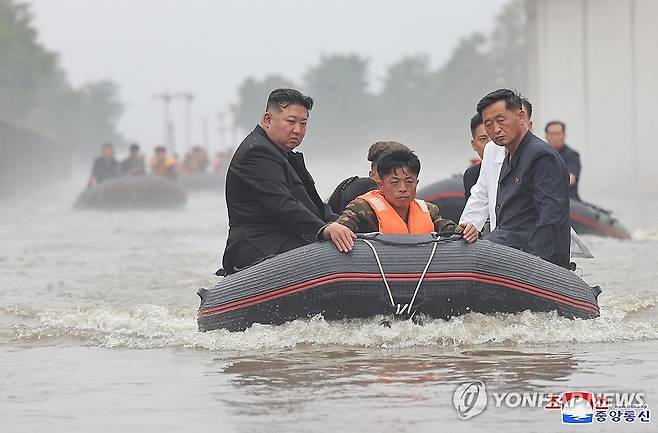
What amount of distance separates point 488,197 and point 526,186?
2.22 feet

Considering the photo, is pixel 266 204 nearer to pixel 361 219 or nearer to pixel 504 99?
pixel 361 219

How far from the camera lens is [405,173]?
27.6ft

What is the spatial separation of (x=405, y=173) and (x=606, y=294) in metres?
3.99

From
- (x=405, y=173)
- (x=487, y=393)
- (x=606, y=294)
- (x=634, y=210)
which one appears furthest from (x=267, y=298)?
(x=634, y=210)

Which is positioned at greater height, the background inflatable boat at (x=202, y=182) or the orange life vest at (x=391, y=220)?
the background inflatable boat at (x=202, y=182)

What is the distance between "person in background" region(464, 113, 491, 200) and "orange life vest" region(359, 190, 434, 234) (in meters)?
1.54

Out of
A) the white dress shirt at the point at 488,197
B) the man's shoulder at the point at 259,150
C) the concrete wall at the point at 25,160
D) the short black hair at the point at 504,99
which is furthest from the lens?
the concrete wall at the point at 25,160

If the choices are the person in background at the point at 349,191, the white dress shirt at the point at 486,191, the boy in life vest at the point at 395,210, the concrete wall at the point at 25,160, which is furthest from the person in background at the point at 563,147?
the concrete wall at the point at 25,160

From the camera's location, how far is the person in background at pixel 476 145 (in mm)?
10273

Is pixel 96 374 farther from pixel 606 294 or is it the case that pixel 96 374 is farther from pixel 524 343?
pixel 606 294

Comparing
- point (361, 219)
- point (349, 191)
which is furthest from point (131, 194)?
point (361, 219)

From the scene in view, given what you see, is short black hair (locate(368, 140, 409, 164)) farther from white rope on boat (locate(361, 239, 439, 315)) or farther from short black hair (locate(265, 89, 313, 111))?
white rope on boat (locate(361, 239, 439, 315))

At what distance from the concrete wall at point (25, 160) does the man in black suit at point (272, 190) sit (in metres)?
41.7

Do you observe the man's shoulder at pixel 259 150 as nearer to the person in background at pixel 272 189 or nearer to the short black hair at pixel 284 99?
the person in background at pixel 272 189
